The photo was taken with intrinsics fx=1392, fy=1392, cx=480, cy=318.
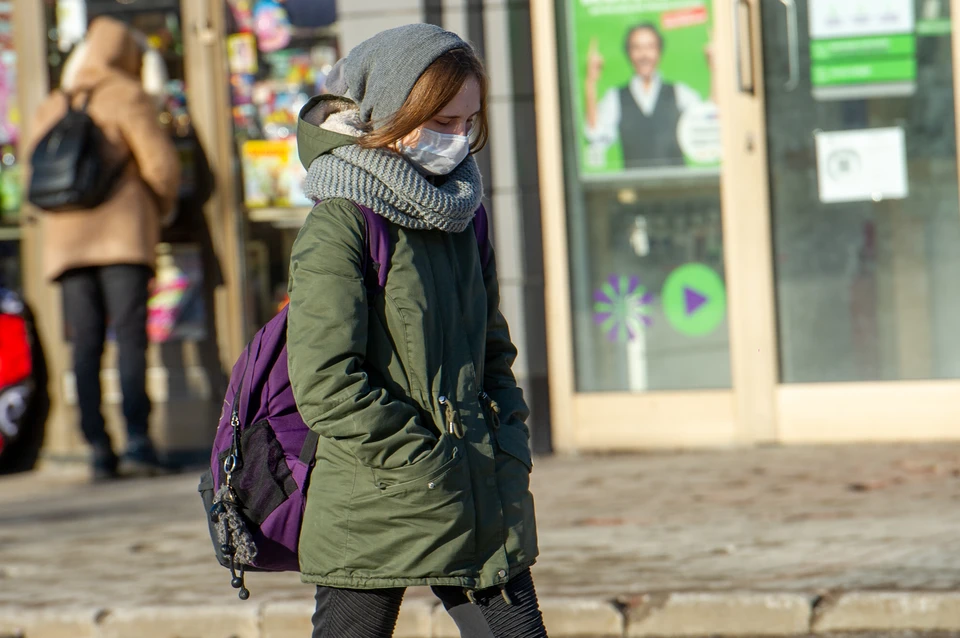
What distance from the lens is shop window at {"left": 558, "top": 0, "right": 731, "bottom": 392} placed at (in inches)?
289

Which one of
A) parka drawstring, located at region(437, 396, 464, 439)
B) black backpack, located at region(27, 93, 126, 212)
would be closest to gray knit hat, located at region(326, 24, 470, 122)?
parka drawstring, located at region(437, 396, 464, 439)

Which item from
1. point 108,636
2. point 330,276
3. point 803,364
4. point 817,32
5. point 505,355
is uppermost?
point 817,32

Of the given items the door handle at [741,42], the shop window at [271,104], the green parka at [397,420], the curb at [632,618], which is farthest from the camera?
the shop window at [271,104]

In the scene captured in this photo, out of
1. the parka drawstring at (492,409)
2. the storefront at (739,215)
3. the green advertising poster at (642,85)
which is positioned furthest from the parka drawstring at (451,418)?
the green advertising poster at (642,85)

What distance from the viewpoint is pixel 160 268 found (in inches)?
318

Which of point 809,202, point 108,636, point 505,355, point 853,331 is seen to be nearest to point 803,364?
point 853,331

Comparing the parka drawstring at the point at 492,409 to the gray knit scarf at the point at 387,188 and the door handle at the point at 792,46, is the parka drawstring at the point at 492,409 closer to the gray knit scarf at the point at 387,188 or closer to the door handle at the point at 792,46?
the gray knit scarf at the point at 387,188

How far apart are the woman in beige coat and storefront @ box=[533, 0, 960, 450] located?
2.10 m

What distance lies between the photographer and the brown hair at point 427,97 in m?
2.64

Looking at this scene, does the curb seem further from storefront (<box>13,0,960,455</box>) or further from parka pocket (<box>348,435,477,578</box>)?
storefront (<box>13,0,960,455</box>)

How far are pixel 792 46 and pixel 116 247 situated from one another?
11.9 ft

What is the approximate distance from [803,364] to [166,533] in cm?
337

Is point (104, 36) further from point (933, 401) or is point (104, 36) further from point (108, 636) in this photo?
point (933, 401)

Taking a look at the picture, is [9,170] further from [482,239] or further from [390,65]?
[390,65]
